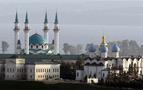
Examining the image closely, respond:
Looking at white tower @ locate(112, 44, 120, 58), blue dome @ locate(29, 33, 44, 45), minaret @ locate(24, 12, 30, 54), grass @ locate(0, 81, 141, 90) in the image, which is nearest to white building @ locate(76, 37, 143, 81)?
white tower @ locate(112, 44, 120, 58)

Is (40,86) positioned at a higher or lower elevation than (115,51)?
lower

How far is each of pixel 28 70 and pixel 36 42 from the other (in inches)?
432

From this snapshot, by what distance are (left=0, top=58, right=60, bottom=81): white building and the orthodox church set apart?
32.3 feet

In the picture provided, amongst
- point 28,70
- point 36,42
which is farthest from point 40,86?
point 36,42

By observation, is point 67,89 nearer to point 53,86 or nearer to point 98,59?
point 53,86

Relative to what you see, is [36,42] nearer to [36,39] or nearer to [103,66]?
[36,39]

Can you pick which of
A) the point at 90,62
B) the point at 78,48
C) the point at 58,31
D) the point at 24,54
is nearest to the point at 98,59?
the point at 90,62

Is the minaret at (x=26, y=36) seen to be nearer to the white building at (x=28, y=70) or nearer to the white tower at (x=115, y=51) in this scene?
the white building at (x=28, y=70)

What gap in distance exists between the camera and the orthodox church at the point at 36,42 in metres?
84.4

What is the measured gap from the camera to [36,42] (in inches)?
3312

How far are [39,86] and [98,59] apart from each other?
8.26 metres

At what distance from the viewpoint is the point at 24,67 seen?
7412 centimetres

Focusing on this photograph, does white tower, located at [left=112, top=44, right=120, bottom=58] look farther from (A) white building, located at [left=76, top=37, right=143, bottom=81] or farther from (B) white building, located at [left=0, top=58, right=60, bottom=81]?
(B) white building, located at [left=0, top=58, right=60, bottom=81]

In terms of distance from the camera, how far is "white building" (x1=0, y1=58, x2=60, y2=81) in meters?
73.4
